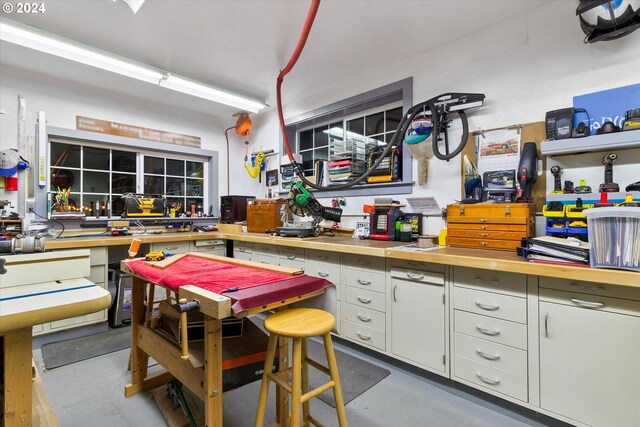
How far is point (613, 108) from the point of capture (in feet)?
6.33

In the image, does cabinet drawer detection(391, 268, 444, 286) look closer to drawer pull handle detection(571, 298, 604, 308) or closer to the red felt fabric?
drawer pull handle detection(571, 298, 604, 308)

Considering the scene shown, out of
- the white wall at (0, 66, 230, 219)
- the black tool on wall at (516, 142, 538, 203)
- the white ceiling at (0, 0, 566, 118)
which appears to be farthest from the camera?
the white wall at (0, 66, 230, 219)

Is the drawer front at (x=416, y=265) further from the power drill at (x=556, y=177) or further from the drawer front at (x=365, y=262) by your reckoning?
the power drill at (x=556, y=177)

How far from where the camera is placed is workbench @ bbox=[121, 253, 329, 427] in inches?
48.2

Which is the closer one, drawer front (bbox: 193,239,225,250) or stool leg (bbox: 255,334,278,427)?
stool leg (bbox: 255,334,278,427)

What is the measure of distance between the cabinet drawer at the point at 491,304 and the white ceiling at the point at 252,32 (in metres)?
2.09

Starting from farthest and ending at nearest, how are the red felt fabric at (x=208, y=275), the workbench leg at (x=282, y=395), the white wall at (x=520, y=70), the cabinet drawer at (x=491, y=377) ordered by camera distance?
the white wall at (x=520, y=70) < the cabinet drawer at (x=491, y=377) < the workbench leg at (x=282, y=395) < the red felt fabric at (x=208, y=275)

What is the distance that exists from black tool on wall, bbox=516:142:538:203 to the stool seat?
167 cm

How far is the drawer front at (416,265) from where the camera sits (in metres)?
2.04

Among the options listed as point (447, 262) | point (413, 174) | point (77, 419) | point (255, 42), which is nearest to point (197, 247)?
point (77, 419)

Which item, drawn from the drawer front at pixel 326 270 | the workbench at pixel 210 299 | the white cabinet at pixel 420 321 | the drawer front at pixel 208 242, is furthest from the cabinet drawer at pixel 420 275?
the drawer front at pixel 208 242

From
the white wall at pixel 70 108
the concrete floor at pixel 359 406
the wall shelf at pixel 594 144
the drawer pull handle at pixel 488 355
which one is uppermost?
the white wall at pixel 70 108

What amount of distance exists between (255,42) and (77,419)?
3056 mm

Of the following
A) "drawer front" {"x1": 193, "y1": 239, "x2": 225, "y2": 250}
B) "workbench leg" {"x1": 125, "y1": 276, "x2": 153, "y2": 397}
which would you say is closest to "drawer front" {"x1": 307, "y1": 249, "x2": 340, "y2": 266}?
"workbench leg" {"x1": 125, "y1": 276, "x2": 153, "y2": 397}
